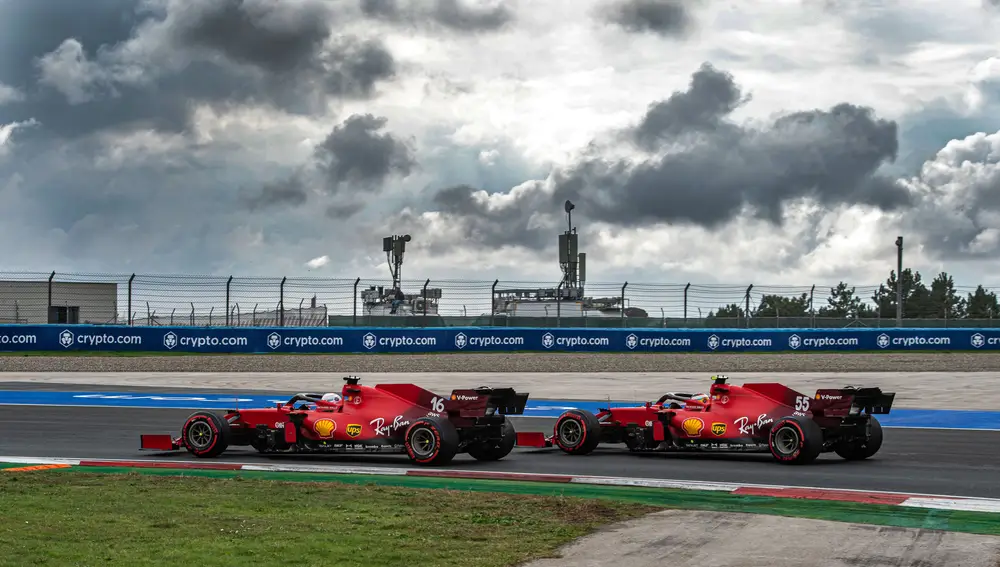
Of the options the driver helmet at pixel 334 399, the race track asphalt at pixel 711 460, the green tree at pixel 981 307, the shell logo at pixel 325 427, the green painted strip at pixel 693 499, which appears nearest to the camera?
the green painted strip at pixel 693 499

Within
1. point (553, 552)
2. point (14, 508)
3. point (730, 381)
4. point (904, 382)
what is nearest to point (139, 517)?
point (14, 508)

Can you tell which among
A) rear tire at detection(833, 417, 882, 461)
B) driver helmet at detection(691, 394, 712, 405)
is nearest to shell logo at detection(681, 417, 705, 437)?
driver helmet at detection(691, 394, 712, 405)

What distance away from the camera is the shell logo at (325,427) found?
14.1 m

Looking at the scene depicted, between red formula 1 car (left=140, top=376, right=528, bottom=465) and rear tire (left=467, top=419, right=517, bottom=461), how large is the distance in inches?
0.5

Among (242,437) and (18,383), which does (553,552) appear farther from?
(18,383)

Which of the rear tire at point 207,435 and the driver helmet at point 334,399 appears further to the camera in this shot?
the rear tire at point 207,435

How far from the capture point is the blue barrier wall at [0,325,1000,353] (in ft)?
111

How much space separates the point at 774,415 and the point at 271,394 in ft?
49.3

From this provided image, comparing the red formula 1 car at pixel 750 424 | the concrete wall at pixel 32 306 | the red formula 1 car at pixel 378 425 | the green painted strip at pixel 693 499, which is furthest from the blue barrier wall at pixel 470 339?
the green painted strip at pixel 693 499

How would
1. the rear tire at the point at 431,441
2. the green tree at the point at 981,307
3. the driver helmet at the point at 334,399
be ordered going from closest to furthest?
the rear tire at the point at 431,441, the driver helmet at the point at 334,399, the green tree at the point at 981,307

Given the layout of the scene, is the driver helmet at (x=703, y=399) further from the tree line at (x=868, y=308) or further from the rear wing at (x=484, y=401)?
the tree line at (x=868, y=308)

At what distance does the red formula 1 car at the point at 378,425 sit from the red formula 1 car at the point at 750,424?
1565mm

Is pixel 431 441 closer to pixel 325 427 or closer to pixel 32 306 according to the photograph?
pixel 325 427

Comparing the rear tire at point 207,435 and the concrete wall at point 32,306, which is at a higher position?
the concrete wall at point 32,306
